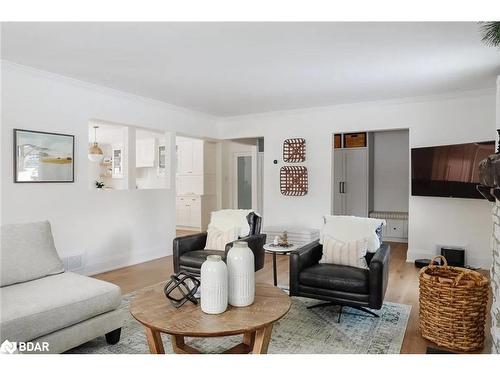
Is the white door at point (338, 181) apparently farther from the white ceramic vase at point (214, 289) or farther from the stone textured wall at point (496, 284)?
the white ceramic vase at point (214, 289)

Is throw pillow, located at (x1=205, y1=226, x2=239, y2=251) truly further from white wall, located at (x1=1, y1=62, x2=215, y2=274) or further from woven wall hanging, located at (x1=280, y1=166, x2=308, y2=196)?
woven wall hanging, located at (x1=280, y1=166, x2=308, y2=196)

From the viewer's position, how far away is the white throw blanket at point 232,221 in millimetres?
4082

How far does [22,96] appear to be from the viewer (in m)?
3.81

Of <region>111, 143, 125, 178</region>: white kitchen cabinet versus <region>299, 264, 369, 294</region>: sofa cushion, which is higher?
<region>111, 143, 125, 178</region>: white kitchen cabinet

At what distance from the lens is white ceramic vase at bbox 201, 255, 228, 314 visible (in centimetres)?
203

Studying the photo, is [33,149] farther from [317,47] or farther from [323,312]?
[323,312]

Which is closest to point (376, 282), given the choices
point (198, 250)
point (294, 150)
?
point (198, 250)

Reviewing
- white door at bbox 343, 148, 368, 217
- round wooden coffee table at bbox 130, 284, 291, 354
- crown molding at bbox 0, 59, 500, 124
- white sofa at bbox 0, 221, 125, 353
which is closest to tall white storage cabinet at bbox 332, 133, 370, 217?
white door at bbox 343, 148, 368, 217

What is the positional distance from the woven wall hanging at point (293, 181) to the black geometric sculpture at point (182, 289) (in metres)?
3.99

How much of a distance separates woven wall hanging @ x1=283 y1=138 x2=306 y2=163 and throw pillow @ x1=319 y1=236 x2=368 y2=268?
293 cm

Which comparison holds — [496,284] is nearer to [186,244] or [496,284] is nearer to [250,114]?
[186,244]

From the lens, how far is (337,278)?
9.65 ft

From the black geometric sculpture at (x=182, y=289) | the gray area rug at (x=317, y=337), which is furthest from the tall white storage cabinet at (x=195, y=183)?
the black geometric sculpture at (x=182, y=289)
